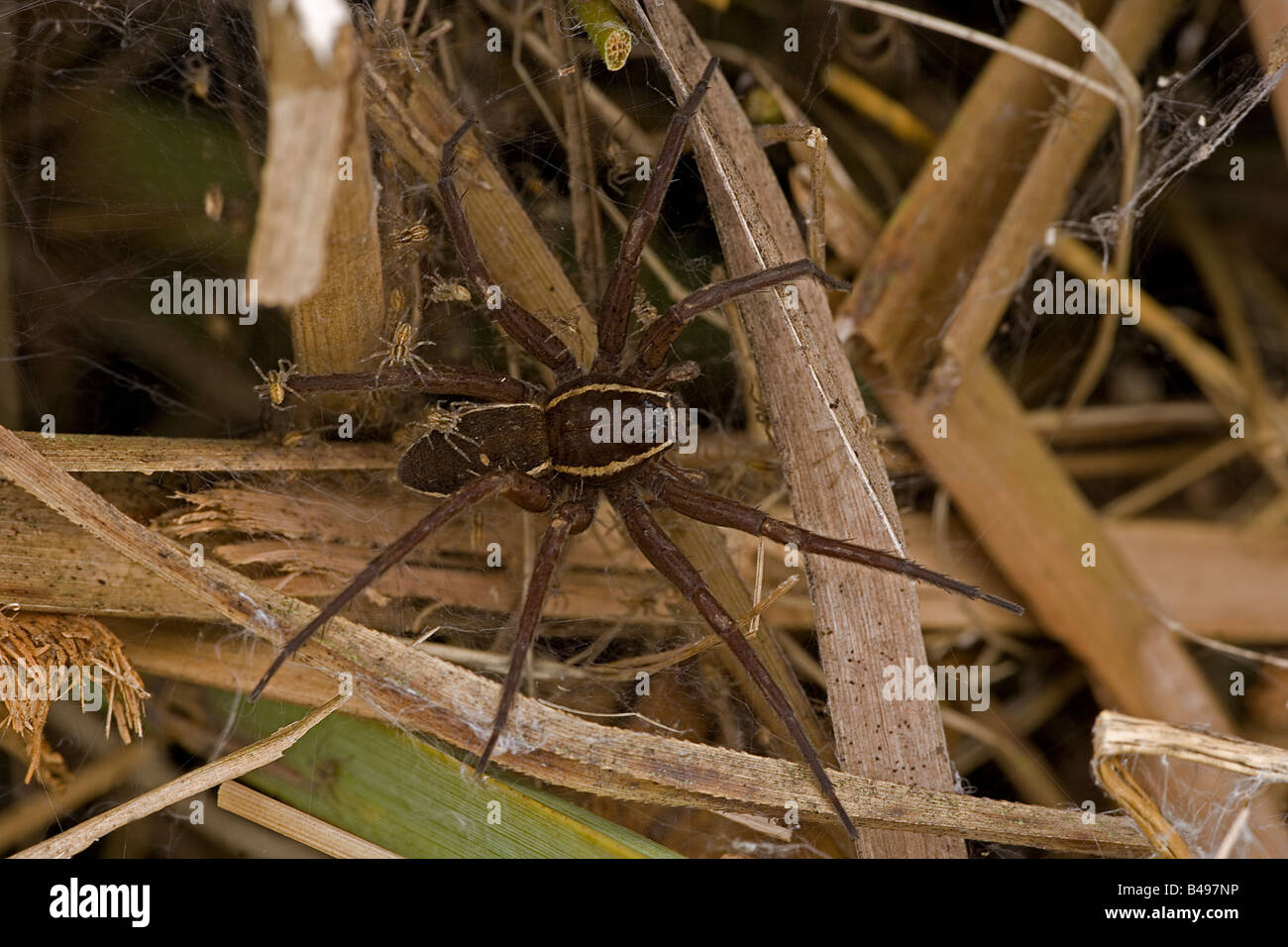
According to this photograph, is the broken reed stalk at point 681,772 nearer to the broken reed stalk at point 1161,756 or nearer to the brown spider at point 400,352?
the broken reed stalk at point 1161,756

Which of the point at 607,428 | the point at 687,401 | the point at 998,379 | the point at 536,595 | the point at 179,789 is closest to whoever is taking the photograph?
the point at 179,789

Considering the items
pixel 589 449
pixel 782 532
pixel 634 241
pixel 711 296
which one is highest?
pixel 634 241

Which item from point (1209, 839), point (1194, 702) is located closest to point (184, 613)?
point (1209, 839)

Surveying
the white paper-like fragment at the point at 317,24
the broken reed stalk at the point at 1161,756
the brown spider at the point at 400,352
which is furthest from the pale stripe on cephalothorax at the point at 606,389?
the broken reed stalk at the point at 1161,756

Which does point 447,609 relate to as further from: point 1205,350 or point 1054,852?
point 1205,350

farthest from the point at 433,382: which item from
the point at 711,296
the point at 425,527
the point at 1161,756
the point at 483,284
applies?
the point at 1161,756

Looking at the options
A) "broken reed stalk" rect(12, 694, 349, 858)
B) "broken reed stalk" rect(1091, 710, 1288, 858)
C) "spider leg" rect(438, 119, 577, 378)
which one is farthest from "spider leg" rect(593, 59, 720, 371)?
"broken reed stalk" rect(1091, 710, 1288, 858)

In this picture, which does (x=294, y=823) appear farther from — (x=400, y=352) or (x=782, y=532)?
(x=782, y=532)
